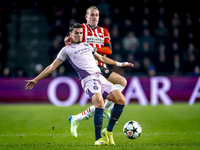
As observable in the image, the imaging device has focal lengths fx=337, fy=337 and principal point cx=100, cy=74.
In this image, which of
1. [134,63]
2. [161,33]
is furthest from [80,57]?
[161,33]

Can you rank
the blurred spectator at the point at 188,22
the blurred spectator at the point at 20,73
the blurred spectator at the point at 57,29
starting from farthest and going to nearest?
the blurred spectator at the point at 188,22 < the blurred spectator at the point at 57,29 < the blurred spectator at the point at 20,73

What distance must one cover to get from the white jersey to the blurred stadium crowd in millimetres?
8668

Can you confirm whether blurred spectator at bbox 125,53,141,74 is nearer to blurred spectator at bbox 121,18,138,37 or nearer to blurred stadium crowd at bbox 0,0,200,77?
blurred stadium crowd at bbox 0,0,200,77

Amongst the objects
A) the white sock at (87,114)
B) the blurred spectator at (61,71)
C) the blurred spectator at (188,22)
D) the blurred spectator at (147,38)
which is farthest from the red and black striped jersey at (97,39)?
the blurred spectator at (188,22)

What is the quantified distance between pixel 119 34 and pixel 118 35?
0.18m

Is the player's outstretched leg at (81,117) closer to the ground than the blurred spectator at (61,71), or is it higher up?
closer to the ground

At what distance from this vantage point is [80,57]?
5531 mm

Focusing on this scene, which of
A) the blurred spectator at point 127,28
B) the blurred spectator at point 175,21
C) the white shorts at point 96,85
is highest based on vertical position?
the blurred spectator at point 175,21

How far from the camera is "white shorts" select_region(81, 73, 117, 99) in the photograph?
17.5 feet

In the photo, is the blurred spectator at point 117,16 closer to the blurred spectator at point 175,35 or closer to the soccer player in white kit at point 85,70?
the blurred spectator at point 175,35

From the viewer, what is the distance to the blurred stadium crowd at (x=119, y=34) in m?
14.6

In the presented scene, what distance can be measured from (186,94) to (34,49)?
7.11 m

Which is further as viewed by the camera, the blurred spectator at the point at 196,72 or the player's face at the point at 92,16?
the blurred spectator at the point at 196,72

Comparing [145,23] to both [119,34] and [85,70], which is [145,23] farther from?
[85,70]
